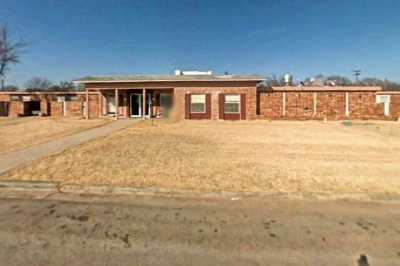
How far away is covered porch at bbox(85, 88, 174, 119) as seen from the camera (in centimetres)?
2759

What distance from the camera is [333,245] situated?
14.1 ft

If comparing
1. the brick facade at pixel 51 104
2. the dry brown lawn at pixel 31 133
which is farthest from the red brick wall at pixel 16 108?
the dry brown lawn at pixel 31 133

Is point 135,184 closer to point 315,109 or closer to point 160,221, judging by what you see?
point 160,221

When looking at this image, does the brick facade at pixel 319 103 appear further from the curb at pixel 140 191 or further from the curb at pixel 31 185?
the curb at pixel 31 185

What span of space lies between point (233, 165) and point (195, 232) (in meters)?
4.50

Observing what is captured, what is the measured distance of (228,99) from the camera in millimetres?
25812

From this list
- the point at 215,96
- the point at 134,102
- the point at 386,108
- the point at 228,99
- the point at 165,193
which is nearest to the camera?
the point at 165,193

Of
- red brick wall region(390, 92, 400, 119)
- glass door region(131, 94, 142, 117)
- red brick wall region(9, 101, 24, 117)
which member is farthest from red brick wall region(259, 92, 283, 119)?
red brick wall region(9, 101, 24, 117)

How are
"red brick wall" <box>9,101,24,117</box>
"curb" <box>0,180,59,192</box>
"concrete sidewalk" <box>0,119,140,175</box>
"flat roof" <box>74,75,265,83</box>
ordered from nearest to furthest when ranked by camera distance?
1. "curb" <box>0,180,59,192</box>
2. "concrete sidewalk" <box>0,119,140,175</box>
3. "flat roof" <box>74,75,265,83</box>
4. "red brick wall" <box>9,101,24,117</box>

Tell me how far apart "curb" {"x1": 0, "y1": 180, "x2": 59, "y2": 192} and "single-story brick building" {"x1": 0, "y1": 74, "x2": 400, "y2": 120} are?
1910 centimetres

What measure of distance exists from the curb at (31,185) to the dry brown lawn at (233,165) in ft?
1.16

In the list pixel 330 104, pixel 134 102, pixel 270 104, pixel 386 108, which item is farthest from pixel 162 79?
pixel 386 108

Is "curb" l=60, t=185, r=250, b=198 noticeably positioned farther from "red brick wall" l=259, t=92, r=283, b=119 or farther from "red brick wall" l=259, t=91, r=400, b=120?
"red brick wall" l=259, t=92, r=283, b=119

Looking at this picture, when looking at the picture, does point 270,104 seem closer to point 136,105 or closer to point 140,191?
point 136,105
